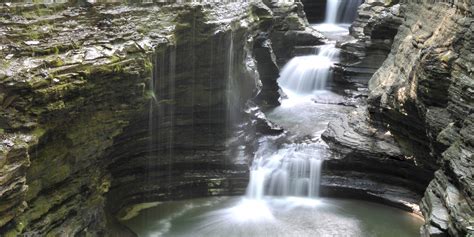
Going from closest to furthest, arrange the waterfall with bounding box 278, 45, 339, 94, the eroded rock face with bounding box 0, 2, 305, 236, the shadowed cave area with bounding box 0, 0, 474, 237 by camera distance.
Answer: the eroded rock face with bounding box 0, 2, 305, 236
the shadowed cave area with bounding box 0, 0, 474, 237
the waterfall with bounding box 278, 45, 339, 94

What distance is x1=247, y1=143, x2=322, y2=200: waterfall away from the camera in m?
12.6

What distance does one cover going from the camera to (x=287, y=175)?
12781 millimetres

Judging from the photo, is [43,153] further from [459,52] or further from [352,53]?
[352,53]

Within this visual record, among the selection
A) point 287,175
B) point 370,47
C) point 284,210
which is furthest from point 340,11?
point 284,210

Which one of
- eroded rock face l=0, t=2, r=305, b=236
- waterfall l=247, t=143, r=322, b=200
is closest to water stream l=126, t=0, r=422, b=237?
waterfall l=247, t=143, r=322, b=200

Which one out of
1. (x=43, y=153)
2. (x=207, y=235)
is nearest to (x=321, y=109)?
(x=207, y=235)

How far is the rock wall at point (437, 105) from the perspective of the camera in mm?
7953

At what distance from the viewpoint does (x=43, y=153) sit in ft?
26.2

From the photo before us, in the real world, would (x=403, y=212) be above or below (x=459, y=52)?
below

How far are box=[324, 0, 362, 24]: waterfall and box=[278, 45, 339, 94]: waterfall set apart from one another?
6.94 metres

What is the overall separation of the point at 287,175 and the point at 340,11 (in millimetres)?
16275

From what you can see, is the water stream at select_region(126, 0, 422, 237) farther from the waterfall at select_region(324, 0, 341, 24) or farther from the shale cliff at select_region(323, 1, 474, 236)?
the waterfall at select_region(324, 0, 341, 24)

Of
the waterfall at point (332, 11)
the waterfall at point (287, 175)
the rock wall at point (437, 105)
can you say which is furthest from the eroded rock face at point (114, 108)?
the waterfall at point (332, 11)

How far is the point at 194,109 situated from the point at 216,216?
2638 mm
